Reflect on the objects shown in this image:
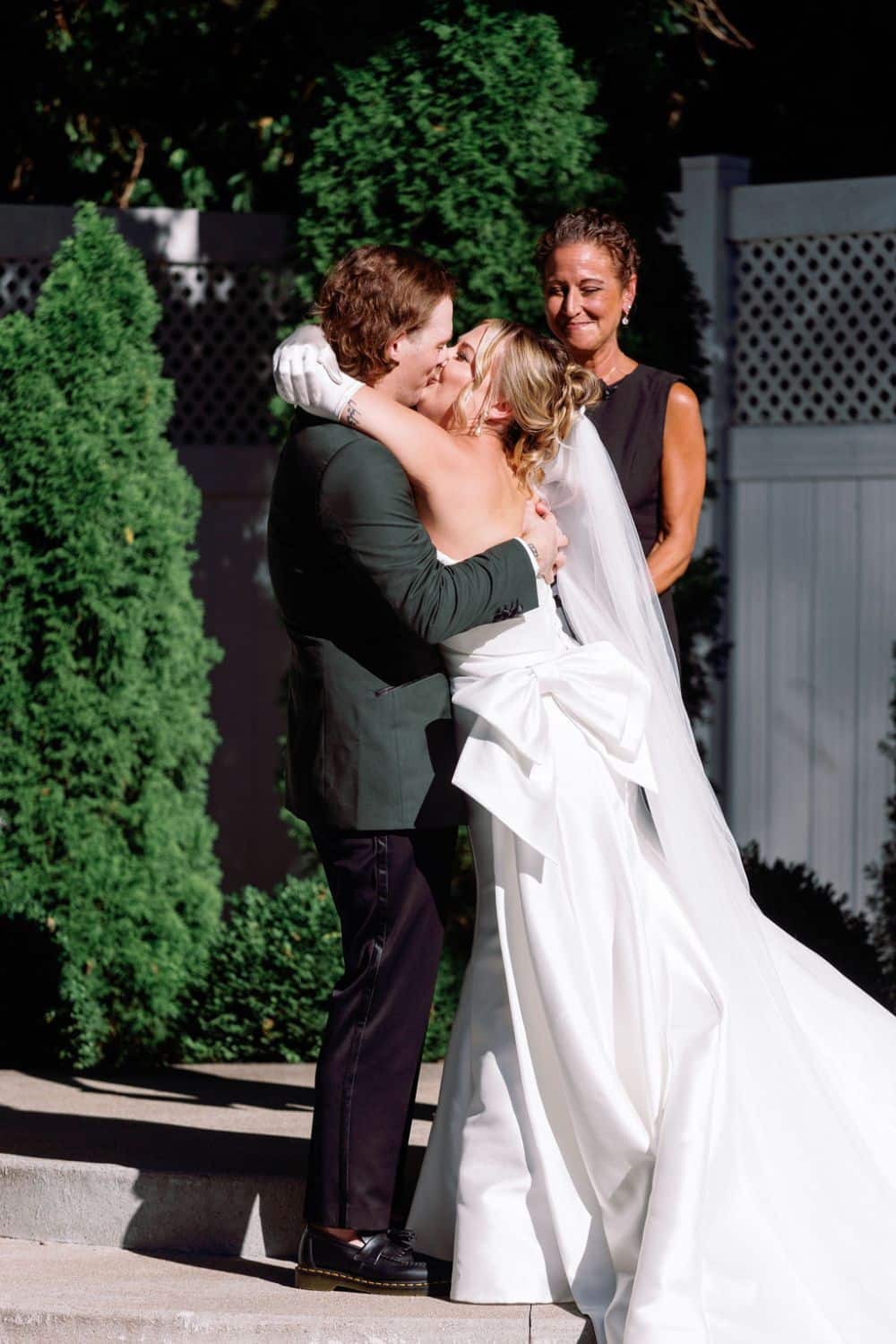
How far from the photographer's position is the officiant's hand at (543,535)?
3.79 metres

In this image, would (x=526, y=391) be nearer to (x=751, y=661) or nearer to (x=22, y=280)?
(x=751, y=661)

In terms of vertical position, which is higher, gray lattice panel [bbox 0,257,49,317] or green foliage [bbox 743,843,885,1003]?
gray lattice panel [bbox 0,257,49,317]

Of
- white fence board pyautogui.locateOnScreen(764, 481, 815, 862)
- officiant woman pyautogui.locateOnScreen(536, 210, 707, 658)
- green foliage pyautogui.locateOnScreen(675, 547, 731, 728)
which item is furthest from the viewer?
white fence board pyautogui.locateOnScreen(764, 481, 815, 862)

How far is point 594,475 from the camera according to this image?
3.96 m

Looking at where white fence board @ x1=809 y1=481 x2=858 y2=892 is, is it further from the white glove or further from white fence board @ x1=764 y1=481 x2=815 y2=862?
the white glove

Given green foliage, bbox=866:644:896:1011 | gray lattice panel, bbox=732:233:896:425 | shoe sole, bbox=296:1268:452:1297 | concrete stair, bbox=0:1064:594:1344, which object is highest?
gray lattice panel, bbox=732:233:896:425

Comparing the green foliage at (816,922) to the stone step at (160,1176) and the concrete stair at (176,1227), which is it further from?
the stone step at (160,1176)

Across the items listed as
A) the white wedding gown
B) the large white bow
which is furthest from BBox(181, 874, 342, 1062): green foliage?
the large white bow

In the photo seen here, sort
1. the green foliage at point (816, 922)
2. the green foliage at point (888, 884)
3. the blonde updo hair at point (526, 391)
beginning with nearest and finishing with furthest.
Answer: the blonde updo hair at point (526, 391) < the green foliage at point (816, 922) < the green foliage at point (888, 884)

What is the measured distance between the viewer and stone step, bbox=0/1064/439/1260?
4.29 metres

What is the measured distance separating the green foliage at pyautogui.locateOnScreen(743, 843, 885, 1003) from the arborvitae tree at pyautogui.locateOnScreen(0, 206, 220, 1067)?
185 cm

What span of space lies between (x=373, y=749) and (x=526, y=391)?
0.79 m

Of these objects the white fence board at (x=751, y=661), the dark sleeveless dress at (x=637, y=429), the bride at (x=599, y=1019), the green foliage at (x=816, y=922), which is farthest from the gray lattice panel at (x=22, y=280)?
the bride at (x=599, y=1019)

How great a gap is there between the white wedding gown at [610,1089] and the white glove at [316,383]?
0.56 metres
